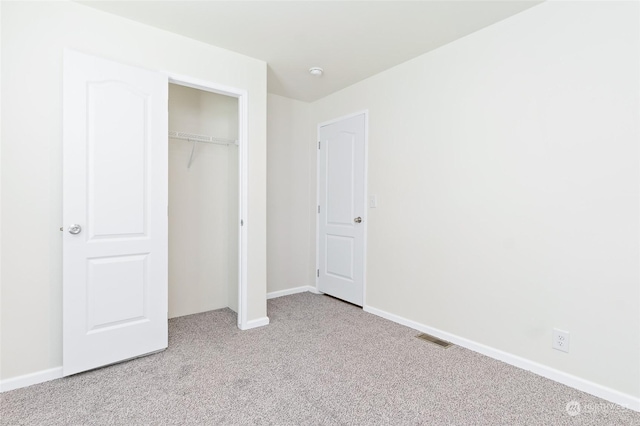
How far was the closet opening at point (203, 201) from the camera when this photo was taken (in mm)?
3252

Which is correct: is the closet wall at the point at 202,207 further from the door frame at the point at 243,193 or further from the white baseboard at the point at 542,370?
the white baseboard at the point at 542,370

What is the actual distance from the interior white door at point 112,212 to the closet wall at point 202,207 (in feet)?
2.72

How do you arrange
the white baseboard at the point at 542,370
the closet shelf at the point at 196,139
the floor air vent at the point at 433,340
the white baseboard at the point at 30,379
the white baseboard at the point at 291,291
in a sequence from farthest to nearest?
the white baseboard at the point at 291,291, the closet shelf at the point at 196,139, the floor air vent at the point at 433,340, the white baseboard at the point at 30,379, the white baseboard at the point at 542,370

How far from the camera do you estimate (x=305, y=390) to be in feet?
6.48

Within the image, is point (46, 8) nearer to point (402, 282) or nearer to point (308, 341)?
point (308, 341)

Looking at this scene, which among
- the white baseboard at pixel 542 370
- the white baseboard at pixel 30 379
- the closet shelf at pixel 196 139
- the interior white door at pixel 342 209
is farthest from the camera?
the interior white door at pixel 342 209

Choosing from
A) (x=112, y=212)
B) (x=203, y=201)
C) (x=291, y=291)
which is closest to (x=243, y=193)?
(x=203, y=201)

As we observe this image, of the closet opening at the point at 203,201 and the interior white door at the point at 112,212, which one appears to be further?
the closet opening at the point at 203,201

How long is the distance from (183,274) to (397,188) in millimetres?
2282

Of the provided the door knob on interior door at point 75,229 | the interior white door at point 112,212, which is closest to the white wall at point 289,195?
the interior white door at point 112,212

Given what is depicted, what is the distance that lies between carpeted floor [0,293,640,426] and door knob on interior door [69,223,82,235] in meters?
0.93

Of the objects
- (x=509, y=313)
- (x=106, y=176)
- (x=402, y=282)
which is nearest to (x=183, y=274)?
(x=106, y=176)

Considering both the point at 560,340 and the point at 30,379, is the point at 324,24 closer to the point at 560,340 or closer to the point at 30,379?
the point at 560,340

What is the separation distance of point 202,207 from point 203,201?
63 mm
